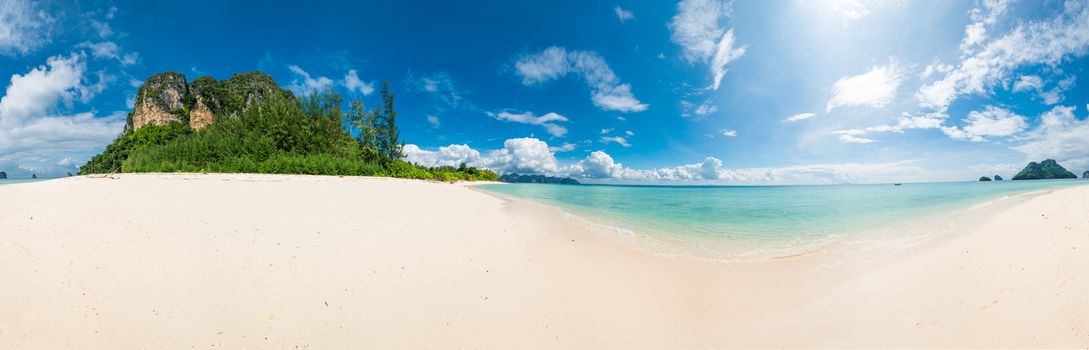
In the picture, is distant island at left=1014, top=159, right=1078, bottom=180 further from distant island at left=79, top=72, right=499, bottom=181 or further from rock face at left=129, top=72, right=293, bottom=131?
rock face at left=129, top=72, right=293, bottom=131

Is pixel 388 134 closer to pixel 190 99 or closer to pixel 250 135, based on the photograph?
pixel 250 135

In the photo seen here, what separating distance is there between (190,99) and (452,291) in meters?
86.0

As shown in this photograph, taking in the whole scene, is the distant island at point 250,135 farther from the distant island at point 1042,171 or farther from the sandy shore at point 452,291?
the distant island at point 1042,171

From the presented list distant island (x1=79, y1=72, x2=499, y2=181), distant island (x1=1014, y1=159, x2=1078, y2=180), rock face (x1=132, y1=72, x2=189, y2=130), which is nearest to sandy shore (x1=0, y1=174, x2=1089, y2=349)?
distant island (x1=79, y1=72, x2=499, y2=181)

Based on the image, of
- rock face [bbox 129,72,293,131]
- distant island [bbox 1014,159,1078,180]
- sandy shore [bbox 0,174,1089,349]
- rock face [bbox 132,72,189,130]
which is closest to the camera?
sandy shore [bbox 0,174,1089,349]

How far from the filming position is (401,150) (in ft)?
137

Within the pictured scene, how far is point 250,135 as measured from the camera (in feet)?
92.0

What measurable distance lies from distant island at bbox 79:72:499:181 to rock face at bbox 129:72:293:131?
13 centimetres

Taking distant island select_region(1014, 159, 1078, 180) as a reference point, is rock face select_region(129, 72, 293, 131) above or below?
above

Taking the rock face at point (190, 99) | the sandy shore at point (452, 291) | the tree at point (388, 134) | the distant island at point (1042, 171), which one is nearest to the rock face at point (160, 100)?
the rock face at point (190, 99)

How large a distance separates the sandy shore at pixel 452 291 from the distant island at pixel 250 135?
2320cm

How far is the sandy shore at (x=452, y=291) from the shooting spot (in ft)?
9.05

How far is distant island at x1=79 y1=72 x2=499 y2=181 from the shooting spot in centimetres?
2420

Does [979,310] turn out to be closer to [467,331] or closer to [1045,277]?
[1045,277]
